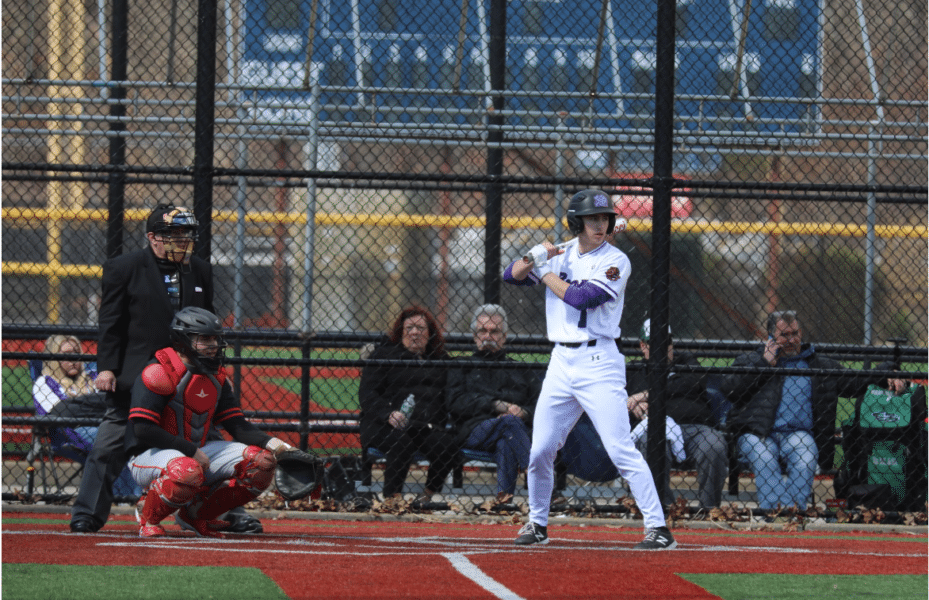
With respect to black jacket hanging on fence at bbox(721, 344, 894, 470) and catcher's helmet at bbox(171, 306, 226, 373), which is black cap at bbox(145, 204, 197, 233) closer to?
catcher's helmet at bbox(171, 306, 226, 373)

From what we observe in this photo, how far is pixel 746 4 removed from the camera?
8617 millimetres

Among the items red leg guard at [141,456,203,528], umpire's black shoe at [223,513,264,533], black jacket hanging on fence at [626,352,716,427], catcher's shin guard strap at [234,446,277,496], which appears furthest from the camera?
black jacket hanging on fence at [626,352,716,427]

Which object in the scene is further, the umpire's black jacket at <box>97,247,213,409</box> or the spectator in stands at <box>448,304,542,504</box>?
the spectator in stands at <box>448,304,542,504</box>

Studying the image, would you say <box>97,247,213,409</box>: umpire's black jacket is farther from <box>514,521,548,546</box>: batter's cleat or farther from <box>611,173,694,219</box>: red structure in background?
<box>611,173,694,219</box>: red structure in background

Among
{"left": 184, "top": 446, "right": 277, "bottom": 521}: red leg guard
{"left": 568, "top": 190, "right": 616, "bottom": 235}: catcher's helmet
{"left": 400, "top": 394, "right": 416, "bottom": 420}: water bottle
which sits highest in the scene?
{"left": 568, "top": 190, "right": 616, "bottom": 235}: catcher's helmet

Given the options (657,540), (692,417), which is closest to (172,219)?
(657,540)

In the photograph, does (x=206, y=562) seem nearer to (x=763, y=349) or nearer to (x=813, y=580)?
(x=813, y=580)

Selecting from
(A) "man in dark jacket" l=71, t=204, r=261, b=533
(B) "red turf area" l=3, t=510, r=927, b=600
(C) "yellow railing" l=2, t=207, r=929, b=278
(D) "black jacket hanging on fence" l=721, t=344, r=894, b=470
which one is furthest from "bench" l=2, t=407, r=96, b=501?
(D) "black jacket hanging on fence" l=721, t=344, r=894, b=470

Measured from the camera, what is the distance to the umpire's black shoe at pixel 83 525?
5359mm

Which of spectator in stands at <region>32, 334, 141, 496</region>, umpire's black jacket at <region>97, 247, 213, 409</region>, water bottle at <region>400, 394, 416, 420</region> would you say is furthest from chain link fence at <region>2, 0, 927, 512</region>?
umpire's black jacket at <region>97, 247, 213, 409</region>

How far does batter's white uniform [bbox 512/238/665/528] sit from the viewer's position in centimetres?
524

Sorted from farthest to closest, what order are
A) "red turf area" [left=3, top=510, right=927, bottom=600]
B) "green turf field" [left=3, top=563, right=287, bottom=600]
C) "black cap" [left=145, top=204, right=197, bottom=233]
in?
"black cap" [left=145, top=204, right=197, bottom=233]
"red turf area" [left=3, top=510, right=927, bottom=600]
"green turf field" [left=3, top=563, right=287, bottom=600]

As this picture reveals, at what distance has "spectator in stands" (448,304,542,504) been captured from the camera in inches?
269

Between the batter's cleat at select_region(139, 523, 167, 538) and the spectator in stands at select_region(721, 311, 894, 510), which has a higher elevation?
the spectator in stands at select_region(721, 311, 894, 510)
